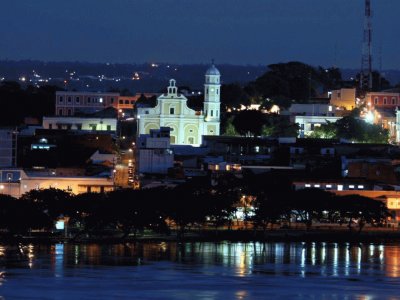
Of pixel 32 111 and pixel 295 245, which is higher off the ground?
pixel 32 111

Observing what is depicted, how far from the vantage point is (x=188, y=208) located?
41156 millimetres

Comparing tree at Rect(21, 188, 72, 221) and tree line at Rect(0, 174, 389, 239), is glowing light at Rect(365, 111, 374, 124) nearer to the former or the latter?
tree line at Rect(0, 174, 389, 239)

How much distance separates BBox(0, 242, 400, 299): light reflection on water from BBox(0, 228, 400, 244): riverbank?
608 millimetres

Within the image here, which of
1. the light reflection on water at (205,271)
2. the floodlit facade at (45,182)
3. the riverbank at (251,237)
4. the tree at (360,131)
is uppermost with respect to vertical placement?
the tree at (360,131)

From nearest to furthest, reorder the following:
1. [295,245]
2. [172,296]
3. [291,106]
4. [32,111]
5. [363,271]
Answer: [172,296] < [363,271] < [295,245] < [291,106] < [32,111]

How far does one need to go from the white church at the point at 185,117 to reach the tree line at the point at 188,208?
1320 centimetres

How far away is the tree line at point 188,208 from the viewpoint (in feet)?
130

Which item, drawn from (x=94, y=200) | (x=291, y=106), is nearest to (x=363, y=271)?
(x=94, y=200)

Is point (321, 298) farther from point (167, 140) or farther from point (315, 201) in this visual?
point (167, 140)

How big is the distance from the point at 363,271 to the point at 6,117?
31.9 metres

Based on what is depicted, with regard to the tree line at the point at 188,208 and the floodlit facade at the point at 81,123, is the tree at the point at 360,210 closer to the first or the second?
the tree line at the point at 188,208

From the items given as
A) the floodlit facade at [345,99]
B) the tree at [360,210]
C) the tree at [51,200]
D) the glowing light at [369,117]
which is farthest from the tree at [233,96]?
the tree at [51,200]

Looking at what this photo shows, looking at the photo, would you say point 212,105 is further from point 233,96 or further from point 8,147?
point 8,147

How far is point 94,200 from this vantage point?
40219 millimetres
